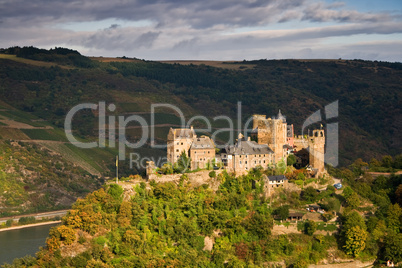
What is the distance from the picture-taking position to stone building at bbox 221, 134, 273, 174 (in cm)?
5447

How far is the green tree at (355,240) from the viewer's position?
50781mm

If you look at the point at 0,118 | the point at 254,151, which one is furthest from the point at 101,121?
the point at 254,151

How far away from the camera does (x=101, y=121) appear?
11619 centimetres

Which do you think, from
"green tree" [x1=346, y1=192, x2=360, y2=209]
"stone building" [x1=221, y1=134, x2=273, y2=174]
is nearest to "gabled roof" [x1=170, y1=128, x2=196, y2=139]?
"stone building" [x1=221, y1=134, x2=273, y2=174]

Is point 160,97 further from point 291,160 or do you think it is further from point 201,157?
point 201,157

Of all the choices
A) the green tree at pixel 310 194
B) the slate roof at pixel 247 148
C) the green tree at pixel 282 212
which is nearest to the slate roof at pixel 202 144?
the slate roof at pixel 247 148

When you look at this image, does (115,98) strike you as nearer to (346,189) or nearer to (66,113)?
(66,113)

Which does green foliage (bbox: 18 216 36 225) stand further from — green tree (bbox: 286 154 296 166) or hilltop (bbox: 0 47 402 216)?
green tree (bbox: 286 154 296 166)

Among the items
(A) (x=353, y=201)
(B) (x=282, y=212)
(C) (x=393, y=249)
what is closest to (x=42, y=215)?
(B) (x=282, y=212)

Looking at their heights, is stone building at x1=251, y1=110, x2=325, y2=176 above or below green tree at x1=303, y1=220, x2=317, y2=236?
above

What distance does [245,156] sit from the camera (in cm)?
5462

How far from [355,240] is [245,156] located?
34.7 feet

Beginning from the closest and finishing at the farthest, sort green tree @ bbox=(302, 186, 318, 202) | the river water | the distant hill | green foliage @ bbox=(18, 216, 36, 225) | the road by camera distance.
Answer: green tree @ bbox=(302, 186, 318, 202)
the river water
green foliage @ bbox=(18, 216, 36, 225)
the road
the distant hill

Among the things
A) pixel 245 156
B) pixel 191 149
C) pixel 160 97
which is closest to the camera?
pixel 191 149
